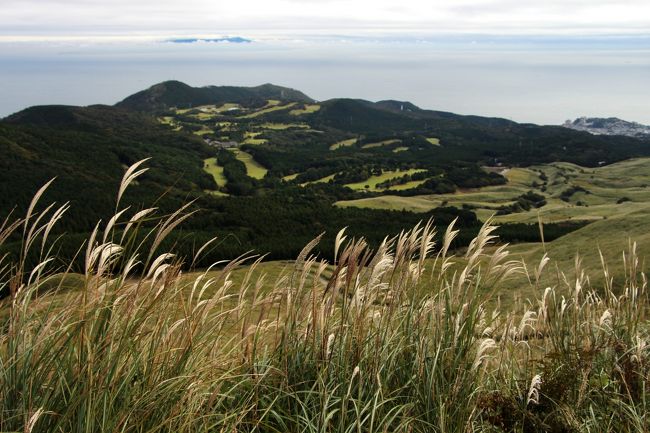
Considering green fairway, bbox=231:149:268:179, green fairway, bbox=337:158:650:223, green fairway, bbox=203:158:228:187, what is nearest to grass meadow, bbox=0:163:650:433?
green fairway, bbox=337:158:650:223

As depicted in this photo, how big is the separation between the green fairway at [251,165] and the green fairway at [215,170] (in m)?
9.62

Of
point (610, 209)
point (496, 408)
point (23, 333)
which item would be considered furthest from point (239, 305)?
point (610, 209)

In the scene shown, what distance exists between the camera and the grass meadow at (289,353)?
8.80 ft

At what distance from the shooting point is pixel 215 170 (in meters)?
158

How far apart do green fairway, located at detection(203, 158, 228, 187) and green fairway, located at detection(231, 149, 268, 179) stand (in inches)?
379

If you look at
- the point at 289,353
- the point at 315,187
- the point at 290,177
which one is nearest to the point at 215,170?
the point at 290,177

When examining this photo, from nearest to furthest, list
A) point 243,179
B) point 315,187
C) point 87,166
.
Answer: point 87,166
point 315,187
point 243,179

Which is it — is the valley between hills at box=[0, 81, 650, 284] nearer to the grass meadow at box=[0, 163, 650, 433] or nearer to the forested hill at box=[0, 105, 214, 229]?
the forested hill at box=[0, 105, 214, 229]

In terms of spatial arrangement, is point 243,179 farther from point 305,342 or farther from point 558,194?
point 305,342

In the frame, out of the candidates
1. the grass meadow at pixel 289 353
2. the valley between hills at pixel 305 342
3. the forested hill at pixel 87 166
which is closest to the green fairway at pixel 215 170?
the forested hill at pixel 87 166

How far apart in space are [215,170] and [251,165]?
60.2ft

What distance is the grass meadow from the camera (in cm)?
268

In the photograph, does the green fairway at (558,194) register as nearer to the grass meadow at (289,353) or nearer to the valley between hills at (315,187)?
the valley between hills at (315,187)

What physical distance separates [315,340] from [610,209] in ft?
316
